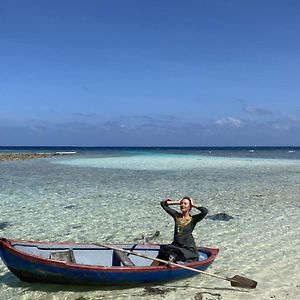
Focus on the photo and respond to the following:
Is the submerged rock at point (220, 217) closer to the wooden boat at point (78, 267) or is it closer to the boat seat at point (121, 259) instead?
the wooden boat at point (78, 267)

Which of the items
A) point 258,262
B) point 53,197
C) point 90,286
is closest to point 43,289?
point 90,286

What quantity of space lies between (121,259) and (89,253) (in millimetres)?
997

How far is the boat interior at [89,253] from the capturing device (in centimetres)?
1010

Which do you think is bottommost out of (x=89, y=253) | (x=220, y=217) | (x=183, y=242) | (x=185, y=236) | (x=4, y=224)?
(x=4, y=224)

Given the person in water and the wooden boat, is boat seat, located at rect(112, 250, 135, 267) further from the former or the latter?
the person in water

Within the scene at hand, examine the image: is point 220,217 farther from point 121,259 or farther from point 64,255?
point 64,255

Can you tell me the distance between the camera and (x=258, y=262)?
11.7 meters

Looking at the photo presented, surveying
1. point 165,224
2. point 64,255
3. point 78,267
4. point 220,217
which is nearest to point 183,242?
point 78,267

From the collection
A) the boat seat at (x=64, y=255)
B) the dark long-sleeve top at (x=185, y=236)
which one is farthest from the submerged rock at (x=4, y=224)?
the dark long-sleeve top at (x=185, y=236)

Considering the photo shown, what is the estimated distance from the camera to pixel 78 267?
8.84 metres

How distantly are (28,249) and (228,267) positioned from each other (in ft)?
16.8

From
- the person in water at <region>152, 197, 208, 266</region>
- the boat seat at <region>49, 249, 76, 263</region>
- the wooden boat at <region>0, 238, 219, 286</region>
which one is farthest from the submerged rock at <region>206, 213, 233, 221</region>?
the boat seat at <region>49, 249, 76, 263</region>

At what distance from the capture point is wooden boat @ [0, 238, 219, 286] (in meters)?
8.86

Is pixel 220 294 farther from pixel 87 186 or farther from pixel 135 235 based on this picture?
pixel 87 186
